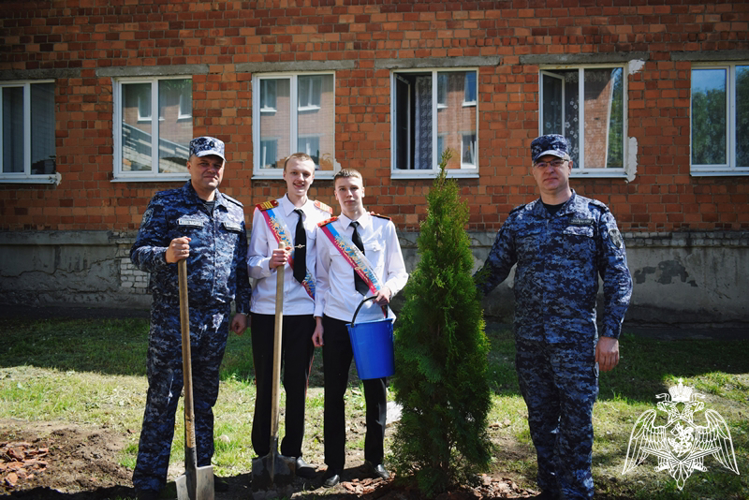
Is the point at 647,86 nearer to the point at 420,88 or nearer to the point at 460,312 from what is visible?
the point at 420,88

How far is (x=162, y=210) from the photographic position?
151 inches

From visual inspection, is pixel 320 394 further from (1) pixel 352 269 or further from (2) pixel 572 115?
(2) pixel 572 115

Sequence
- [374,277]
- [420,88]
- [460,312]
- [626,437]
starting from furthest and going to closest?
1. [420,88]
2. [626,437]
3. [374,277]
4. [460,312]

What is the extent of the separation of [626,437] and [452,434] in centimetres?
218

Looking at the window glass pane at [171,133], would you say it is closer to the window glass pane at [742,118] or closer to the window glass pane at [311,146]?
the window glass pane at [311,146]

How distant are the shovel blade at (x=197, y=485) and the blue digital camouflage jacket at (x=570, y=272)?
220 centimetres

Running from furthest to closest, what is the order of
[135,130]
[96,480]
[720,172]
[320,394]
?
1. [135,130]
2. [720,172]
3. [320,394]
4. [96,480]

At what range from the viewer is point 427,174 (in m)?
9.80

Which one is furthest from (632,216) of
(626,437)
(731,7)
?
(626,437)

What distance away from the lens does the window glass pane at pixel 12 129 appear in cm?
1077

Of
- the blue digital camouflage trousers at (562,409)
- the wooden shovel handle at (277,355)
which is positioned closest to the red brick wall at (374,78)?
the wooden shovel handle at (277,355)

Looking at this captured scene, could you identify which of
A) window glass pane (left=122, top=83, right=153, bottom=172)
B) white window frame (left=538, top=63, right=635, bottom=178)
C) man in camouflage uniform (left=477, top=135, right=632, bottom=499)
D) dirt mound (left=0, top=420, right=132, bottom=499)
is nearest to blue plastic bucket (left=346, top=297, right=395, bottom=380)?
man in camouflage uniform (left=477, top=135, right=632, bottom=499)

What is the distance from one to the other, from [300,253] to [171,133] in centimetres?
748

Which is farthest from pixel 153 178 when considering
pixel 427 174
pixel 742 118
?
pixel 742 118
